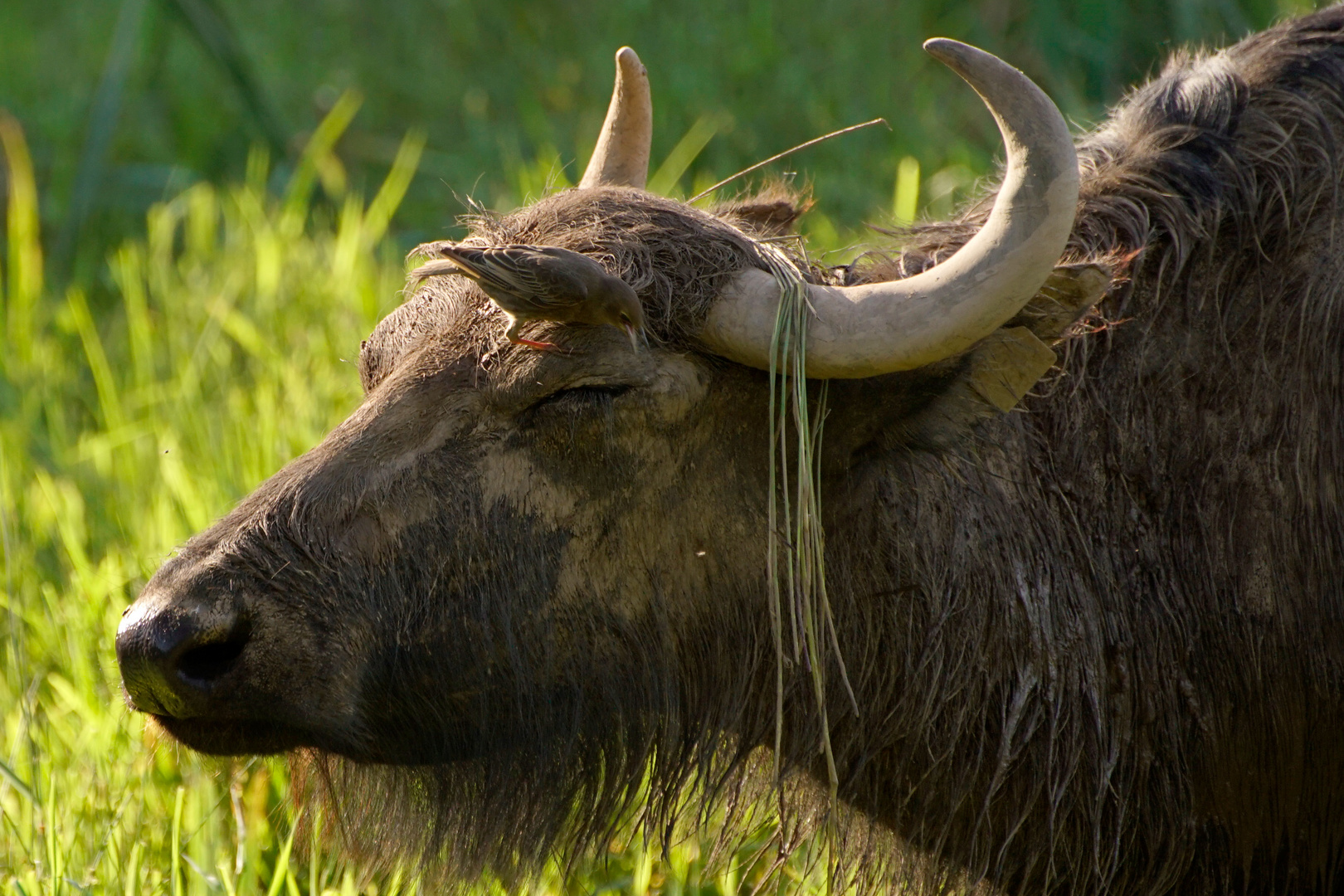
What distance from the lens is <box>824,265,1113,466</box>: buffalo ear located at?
2840mm

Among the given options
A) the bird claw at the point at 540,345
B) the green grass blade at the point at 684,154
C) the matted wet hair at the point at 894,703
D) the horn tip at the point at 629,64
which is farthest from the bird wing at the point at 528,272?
the green grass blade at the point at 684,154

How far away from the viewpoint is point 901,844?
3273 millimetres

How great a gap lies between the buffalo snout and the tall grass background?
13.5 inches

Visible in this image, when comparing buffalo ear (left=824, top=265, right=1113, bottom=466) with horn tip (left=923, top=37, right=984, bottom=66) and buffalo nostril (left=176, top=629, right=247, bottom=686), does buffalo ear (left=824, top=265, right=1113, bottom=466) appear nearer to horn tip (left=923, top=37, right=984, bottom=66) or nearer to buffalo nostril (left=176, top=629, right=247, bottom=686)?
horn tip (left=923, top=37, right=984, bottom=66)

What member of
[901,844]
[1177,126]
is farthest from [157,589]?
[1177,126]

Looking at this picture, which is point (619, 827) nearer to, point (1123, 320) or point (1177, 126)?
point (1123, 320)

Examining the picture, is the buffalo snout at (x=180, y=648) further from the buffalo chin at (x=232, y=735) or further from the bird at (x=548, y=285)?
the bird at (x=548, y=285)

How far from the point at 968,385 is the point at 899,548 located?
0.40 metres

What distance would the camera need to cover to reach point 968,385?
2.92 meters

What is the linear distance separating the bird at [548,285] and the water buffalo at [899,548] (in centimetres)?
8

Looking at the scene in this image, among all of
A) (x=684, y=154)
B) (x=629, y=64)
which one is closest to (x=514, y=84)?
(x=684, y=154)

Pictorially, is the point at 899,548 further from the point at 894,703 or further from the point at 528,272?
the point at 528,272

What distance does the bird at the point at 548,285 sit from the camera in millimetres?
2715

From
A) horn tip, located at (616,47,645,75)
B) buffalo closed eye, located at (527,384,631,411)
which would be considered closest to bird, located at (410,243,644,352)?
buffalo closed eye, located at (527,384,631,411)
